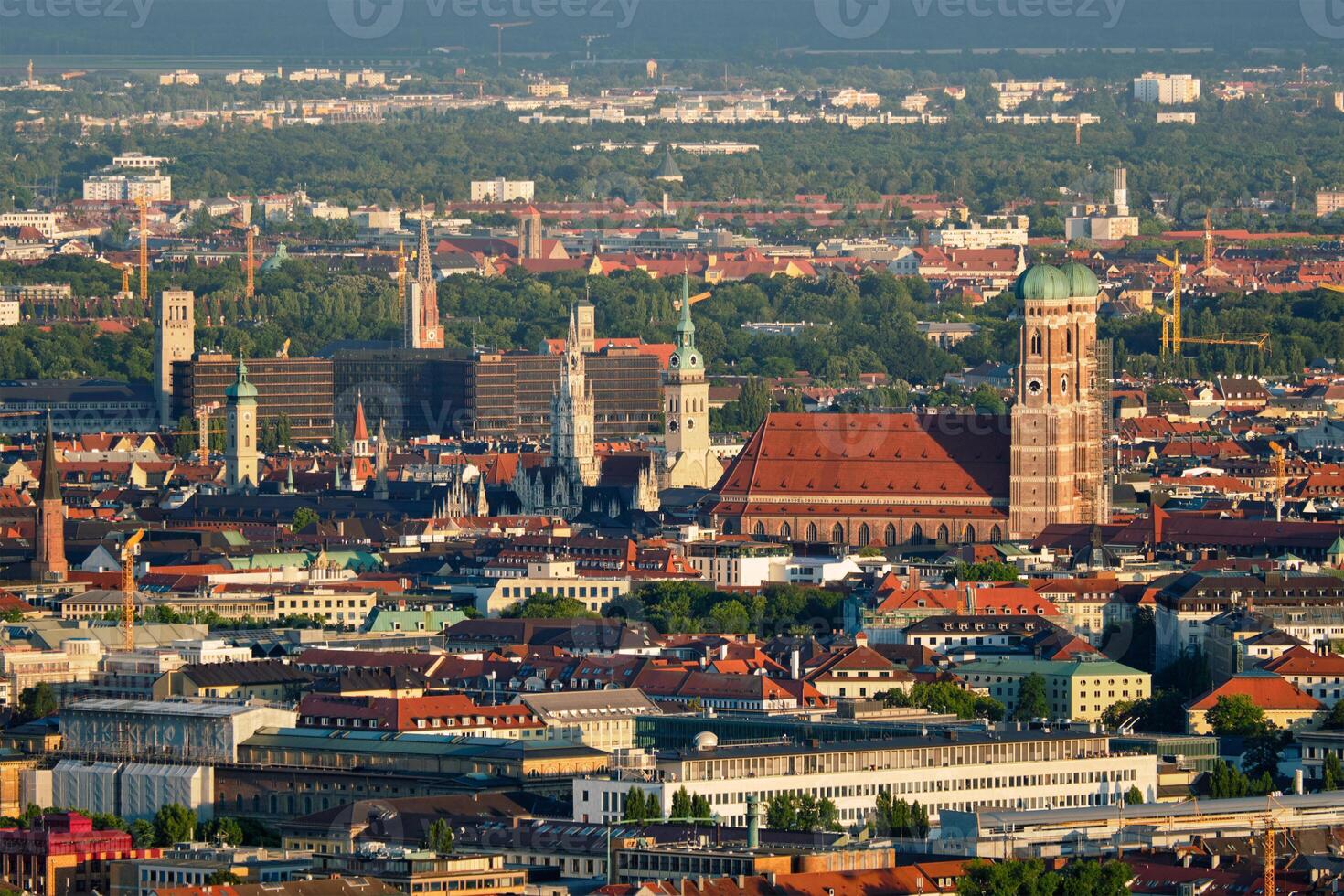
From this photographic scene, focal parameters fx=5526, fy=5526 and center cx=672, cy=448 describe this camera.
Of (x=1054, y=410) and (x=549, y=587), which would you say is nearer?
(x=549, y=587)

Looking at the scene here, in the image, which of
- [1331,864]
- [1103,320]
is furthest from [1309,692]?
[1103,320]

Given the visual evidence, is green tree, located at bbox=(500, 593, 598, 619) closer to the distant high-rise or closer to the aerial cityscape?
the aerial cityscape

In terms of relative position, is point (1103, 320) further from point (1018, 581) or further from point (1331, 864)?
point (1331, 864)

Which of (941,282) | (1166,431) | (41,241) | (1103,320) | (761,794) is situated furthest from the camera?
(41,241)

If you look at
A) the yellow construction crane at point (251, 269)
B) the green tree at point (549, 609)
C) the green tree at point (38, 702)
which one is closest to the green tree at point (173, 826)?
the green tree at point (38, 702)

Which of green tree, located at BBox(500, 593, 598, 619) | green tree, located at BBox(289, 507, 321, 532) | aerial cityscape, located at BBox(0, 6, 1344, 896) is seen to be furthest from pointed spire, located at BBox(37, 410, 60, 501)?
green tree, located at BBox(500, 593, 598, 619)

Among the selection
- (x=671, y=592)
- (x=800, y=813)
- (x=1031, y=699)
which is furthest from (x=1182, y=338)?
(x=800, y=813)

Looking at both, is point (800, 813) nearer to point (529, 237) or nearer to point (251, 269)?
point (251, 269)
